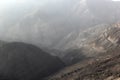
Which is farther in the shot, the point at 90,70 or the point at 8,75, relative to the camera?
the point at 8,75

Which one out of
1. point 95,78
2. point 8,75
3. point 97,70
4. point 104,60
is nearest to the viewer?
point 95,78

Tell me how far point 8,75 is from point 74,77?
148 feet

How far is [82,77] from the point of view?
165375 mm

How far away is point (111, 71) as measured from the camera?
16125 centimetres

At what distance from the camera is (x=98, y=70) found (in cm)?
16762

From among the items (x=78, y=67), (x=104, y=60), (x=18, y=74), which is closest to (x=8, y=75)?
(x=18, y=74)

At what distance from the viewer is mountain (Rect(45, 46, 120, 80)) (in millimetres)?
157238

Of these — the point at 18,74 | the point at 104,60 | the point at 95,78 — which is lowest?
the point at 95,78

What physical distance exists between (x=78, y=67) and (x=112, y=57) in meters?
18.9

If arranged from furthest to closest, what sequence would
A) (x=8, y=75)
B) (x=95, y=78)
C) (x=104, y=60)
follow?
1. (x=8, y=75)
2. (x=104, y=60)
3. (x=95, y=78)

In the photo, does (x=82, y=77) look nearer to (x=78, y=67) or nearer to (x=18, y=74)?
(x=78, y=67)

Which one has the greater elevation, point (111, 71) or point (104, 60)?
point (104, 60)

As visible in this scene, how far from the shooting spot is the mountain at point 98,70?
516 feet

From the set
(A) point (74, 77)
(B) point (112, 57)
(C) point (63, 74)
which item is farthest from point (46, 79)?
(B) point (112, 57)
